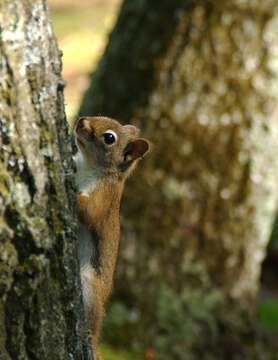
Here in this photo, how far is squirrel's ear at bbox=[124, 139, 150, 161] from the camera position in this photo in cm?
295

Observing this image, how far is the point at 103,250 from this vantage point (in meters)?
2.67

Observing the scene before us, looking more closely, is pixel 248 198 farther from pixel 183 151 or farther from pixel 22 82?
pixel 22 82

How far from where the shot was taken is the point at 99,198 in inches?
108

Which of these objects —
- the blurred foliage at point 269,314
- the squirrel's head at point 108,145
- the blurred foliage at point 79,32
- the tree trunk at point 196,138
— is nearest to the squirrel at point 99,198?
the squirrel's head at point 108,145

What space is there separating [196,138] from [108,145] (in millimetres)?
2501

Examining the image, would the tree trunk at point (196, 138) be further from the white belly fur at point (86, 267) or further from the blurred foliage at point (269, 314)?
the white belly fur at point (86, 267)

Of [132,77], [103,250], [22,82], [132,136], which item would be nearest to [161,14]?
[132,77]

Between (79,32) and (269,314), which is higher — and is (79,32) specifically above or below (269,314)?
above

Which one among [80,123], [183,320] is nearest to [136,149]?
[80,123]

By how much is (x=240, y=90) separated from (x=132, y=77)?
3.25 feet

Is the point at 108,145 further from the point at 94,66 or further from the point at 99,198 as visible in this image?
the point at 94,66

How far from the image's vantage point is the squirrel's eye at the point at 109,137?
9.73 ft

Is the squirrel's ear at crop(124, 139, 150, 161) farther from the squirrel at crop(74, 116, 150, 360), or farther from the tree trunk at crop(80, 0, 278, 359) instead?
the tree trunk at crop(80, 0, 278, 359)

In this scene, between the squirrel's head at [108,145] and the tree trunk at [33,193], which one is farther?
the squirrel's head at [108,145]
